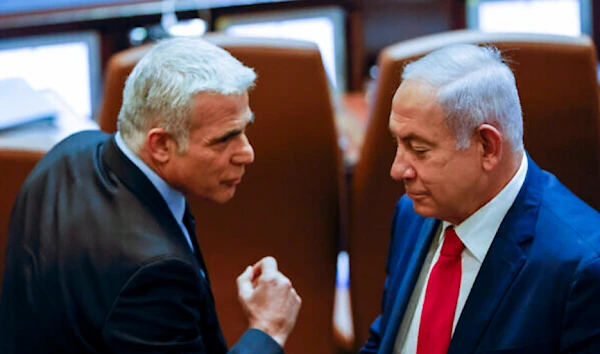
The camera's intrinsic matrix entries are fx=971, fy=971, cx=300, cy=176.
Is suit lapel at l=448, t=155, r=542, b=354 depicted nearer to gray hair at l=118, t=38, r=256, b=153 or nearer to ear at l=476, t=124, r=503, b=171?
ear at l=476, t=124, r=503, b=171

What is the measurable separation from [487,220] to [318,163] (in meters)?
0.95

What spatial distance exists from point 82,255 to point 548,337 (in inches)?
32.0

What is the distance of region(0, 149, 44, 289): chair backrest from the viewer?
8.16 feet

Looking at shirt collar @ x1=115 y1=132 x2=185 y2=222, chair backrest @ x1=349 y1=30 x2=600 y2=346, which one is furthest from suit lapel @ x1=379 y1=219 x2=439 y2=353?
chair backrest @ x1=349 y1=30 x2=600 y2=346

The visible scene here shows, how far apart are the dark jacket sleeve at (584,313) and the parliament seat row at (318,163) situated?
2.91 ft

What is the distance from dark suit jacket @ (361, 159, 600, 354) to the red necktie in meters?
0.05

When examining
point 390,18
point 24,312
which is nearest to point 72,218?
point 24,312

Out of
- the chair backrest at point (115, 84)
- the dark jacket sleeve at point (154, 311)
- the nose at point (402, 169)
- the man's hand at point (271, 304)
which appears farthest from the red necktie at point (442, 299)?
the chair backrest at point (115, 84)

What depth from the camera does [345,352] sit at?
2816 millimetres

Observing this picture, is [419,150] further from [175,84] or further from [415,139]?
[175,84]

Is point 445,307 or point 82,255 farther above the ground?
point 82,255

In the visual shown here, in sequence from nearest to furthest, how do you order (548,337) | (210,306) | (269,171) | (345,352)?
(548,337) → (210,306) → (269,171) → (345,352)

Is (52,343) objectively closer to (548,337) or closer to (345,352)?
(548,337)

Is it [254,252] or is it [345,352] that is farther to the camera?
[345,352]
